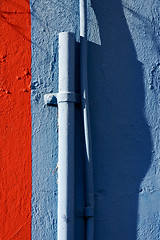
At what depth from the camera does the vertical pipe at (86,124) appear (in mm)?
1853

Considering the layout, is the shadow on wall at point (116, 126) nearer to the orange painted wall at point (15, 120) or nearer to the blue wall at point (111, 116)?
the blue wall at point (111, 116)

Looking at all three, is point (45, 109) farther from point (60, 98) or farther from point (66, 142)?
point (66, 142)

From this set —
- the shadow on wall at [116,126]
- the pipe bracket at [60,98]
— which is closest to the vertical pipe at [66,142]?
the pipe bracket at [60,98]

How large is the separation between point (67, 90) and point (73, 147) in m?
0.27

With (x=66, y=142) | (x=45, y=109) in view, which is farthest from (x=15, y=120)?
(x=66, y=142)

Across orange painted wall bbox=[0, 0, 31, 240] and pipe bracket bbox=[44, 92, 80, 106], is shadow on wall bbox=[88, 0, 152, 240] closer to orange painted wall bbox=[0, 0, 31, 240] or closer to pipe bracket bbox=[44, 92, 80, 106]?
pipe bracket bbox=[44, 92, 80, 106]

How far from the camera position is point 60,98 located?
1902 mm

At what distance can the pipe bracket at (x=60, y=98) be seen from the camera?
189 centimetres

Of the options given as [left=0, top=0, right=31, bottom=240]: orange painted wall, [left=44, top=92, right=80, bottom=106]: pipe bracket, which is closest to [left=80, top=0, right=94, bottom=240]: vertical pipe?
[left=44, top=92, right=80, bottom=106]: pipe bracket

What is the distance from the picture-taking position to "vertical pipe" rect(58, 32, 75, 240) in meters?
1.82

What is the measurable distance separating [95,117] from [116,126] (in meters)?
0.11

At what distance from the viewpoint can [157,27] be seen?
202 cm

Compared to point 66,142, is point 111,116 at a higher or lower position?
higher

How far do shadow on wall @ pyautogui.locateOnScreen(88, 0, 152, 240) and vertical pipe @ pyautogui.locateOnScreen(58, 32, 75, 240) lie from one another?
12 centimetres
